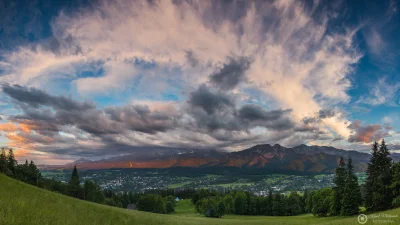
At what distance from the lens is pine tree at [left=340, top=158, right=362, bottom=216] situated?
167 ft

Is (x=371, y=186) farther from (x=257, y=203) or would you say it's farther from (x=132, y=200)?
(x=132, y=200)

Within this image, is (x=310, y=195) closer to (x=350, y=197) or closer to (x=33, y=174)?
(x=350, y=197)

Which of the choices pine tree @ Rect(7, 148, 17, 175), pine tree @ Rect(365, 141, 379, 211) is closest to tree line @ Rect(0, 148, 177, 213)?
pine tree @ Rect(7, 148, 17, 175)

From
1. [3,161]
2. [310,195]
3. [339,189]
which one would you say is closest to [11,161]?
[3,161]

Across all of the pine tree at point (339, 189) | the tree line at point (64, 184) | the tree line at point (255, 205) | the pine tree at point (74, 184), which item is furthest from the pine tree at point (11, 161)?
the pine tree at point (339, 189)

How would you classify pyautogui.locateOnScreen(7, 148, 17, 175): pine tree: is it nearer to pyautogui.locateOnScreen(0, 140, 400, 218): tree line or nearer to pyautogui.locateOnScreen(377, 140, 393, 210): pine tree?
pyautogui.locateOnScreen(0, 140, 400, 218): tree line

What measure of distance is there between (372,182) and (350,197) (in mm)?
5600

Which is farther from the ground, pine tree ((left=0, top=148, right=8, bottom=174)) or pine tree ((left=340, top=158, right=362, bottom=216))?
pine tree ((left=0, top=148, right=8, bottom=174))

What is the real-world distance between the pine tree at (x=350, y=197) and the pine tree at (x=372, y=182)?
2399 millimetres

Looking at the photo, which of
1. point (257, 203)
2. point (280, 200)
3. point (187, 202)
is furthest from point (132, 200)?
point (280, 200)

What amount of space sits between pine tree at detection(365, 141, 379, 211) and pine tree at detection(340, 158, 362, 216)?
240 centimetres

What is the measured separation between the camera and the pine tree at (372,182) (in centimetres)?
4707

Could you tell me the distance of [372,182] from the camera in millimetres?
48844

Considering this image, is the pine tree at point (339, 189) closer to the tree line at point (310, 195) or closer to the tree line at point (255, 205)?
the tree line at point (310, 195)
